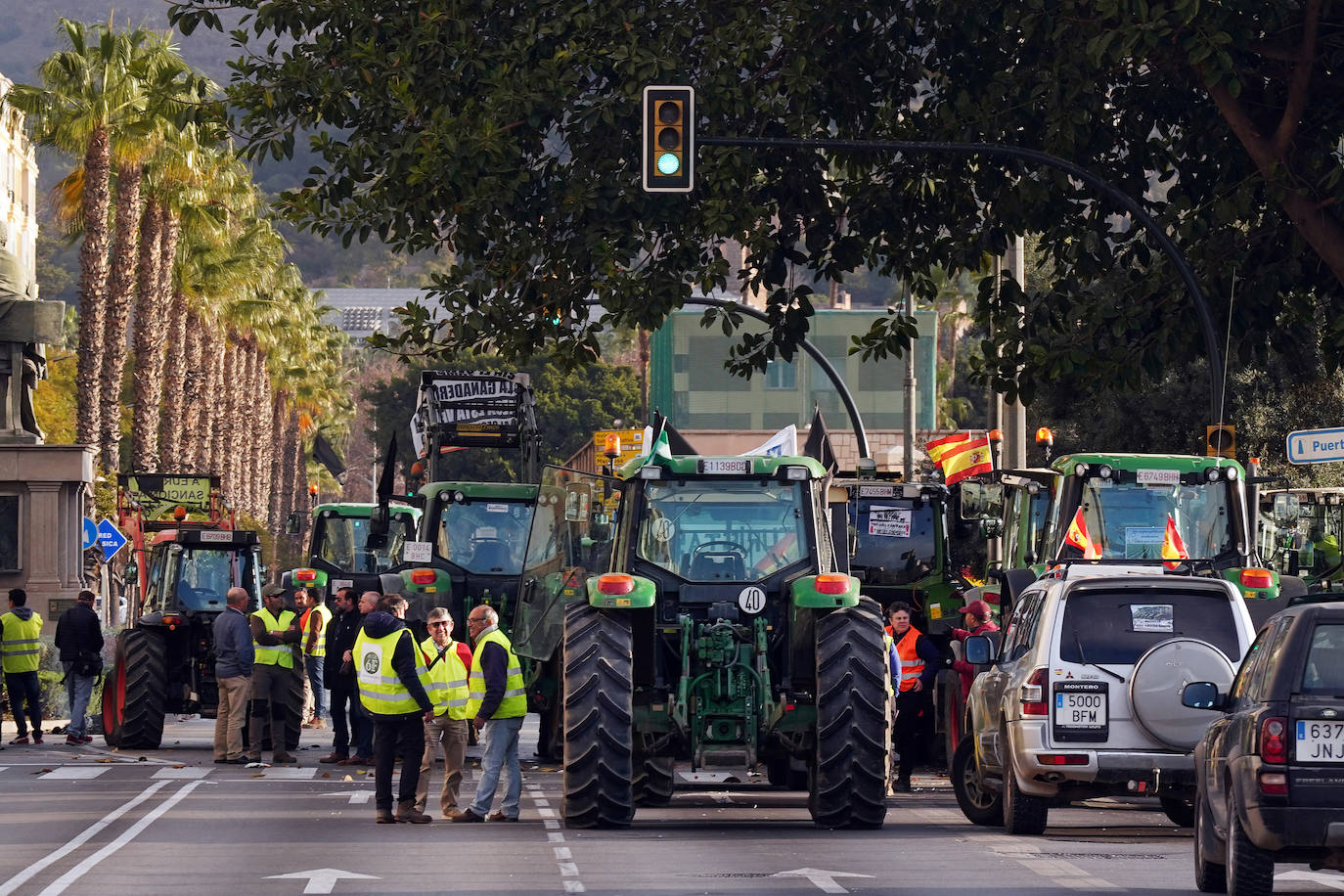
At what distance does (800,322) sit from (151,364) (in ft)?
97.3

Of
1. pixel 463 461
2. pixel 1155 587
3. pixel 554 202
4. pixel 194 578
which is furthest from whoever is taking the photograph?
pixel 463 461

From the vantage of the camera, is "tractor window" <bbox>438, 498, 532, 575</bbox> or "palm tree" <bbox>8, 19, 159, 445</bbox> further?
"palm tree" <bbox>8, 19, 159, 445</bbox>

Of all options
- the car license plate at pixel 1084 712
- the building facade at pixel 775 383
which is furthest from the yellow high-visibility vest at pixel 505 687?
the building facade at pixel 775 383

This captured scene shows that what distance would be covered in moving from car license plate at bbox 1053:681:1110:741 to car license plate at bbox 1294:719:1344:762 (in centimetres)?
430

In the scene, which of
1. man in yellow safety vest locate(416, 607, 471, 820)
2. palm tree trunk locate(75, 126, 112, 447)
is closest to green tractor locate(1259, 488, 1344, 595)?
man in yellow safety vest locate(416, 607, 471, 820)

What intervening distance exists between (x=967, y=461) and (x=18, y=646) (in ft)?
45.1

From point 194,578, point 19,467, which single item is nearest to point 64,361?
point 19,467

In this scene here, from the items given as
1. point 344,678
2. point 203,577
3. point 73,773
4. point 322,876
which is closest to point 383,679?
point 322,876

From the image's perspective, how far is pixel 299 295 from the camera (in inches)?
3273

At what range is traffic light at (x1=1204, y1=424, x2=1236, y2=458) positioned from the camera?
22.4 m

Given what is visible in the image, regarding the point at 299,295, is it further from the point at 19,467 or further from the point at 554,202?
the point at 554,202

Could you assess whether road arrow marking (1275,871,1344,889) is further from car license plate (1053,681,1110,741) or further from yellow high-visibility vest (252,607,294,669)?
yellow high-visibility vest (252,607,294,669)

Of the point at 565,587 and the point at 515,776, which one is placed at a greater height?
the point at 565,587

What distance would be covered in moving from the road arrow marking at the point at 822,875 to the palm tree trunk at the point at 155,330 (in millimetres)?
39037
